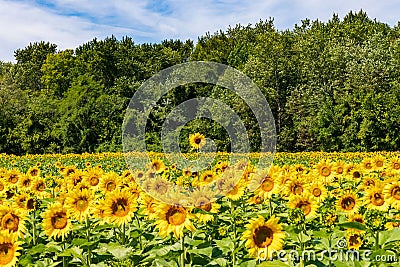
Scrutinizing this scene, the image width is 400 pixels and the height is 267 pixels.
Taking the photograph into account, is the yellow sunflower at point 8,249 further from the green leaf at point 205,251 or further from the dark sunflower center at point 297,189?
the dark sunflower center at point 297,189

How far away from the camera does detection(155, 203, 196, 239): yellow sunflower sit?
305cm

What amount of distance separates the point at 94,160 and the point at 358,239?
16.6 m

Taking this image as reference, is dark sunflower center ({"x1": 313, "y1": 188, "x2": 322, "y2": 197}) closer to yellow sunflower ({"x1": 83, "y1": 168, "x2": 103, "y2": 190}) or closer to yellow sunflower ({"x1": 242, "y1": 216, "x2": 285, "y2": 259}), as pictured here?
yellow sunflower ({"x1": 242, "y1": 216, "x2": 285, "y2": 259})

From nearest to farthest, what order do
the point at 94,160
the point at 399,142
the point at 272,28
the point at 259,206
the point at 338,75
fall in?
the point at 259,206 → the point at 94,160 → the point at 399,142 → the point at 338,75 → the point at 272,28

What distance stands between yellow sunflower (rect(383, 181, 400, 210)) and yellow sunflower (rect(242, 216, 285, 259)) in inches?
55.8

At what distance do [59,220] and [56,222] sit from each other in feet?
0.08

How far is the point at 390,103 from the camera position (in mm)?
25953

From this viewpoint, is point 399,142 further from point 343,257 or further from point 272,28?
point 343,257

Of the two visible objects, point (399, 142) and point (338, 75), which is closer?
point (399, 142)

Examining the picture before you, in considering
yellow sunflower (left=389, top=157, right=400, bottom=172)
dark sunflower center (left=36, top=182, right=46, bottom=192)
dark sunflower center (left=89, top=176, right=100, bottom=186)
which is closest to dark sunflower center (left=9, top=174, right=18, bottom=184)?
dark sunflower center (left=36, top=182, right=46, bottom=192)

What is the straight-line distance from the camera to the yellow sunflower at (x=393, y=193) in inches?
151

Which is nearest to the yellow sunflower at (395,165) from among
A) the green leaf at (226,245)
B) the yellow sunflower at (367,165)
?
the yellow sunflower at (367,165)

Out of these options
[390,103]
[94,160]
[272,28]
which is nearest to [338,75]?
[390,103]
